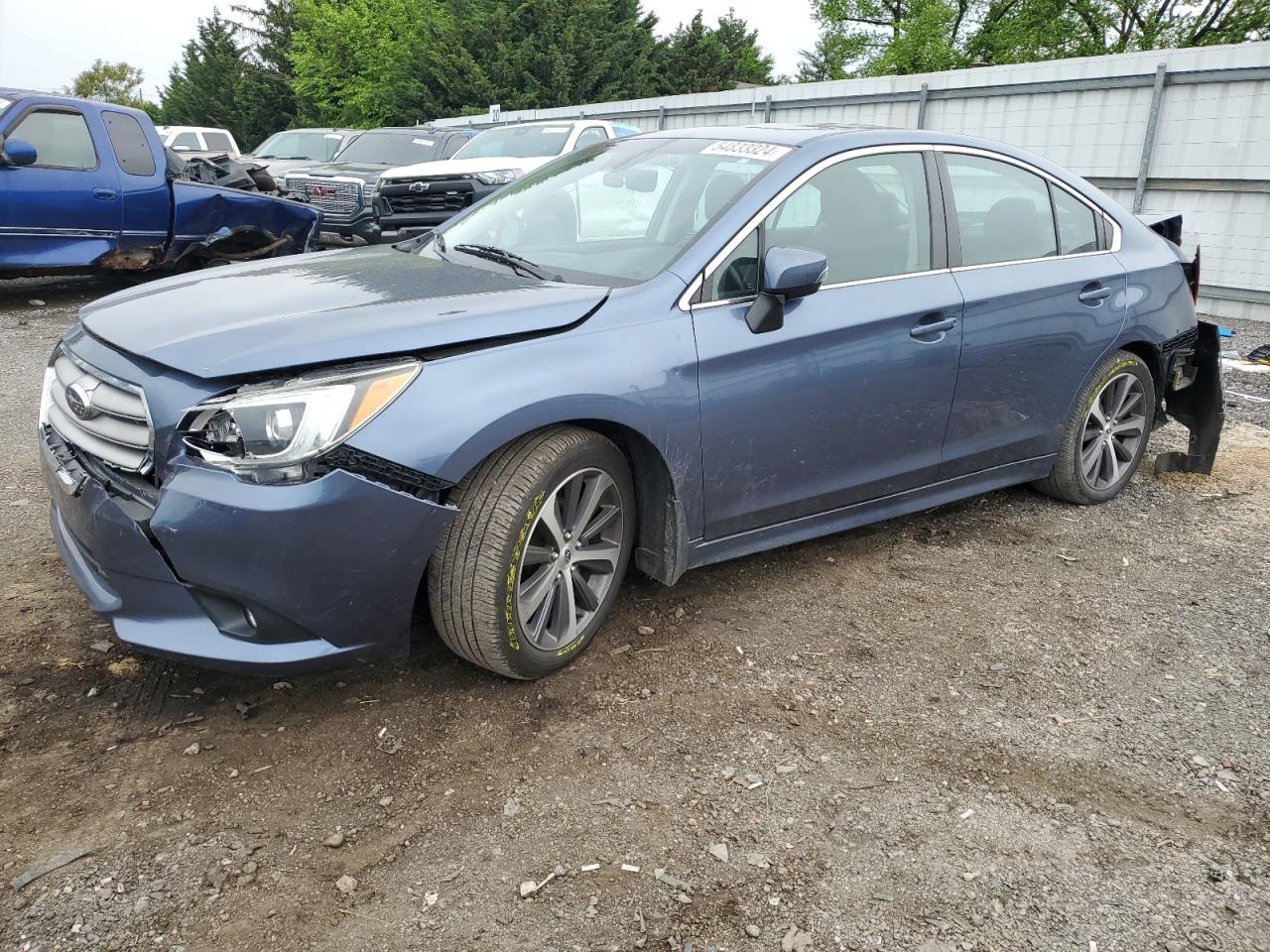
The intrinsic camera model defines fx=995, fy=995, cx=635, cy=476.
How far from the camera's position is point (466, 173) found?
11.9 metres

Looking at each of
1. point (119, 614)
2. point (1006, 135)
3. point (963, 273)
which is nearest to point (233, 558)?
point (119, 614)

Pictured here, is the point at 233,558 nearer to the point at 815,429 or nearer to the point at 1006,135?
the point at 815,429

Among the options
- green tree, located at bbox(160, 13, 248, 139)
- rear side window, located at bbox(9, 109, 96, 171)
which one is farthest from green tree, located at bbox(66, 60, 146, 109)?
rear side window, located at bbox(9, 109, 96, 171)

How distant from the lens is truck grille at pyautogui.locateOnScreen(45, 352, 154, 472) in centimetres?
262

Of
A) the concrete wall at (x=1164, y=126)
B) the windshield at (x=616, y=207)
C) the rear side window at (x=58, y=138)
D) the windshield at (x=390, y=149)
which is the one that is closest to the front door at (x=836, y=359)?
the windshield at (x=616, y=207)

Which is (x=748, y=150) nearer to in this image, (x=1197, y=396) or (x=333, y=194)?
(x=1197, y=396)

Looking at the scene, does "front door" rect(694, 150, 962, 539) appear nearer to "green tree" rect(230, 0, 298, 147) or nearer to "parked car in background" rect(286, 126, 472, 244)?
"parked car in background" rect(286, 126, 472, 244)

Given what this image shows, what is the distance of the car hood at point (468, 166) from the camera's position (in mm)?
11852

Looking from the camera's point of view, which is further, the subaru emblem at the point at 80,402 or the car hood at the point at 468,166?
the car hood at the point at 468,166

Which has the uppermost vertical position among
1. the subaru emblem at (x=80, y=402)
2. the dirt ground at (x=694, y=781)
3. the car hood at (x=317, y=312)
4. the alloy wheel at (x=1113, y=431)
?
the car hood at (x=317, y=312)

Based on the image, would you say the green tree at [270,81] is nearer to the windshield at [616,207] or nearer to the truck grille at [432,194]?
the truck grille at [432,194]

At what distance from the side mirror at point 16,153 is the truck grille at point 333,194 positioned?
4.82 meters

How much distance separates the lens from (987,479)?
4.30m

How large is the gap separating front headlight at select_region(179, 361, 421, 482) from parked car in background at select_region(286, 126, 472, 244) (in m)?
10.4
